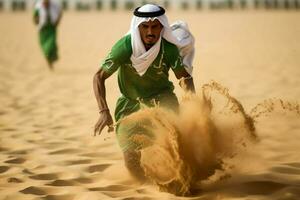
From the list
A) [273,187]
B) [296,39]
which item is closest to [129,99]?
[273,187]

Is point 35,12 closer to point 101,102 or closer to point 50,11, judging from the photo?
point 50,11

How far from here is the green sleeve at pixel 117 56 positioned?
161 inches

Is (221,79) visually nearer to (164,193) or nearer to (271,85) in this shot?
(271,85)

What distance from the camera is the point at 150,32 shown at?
159 inches

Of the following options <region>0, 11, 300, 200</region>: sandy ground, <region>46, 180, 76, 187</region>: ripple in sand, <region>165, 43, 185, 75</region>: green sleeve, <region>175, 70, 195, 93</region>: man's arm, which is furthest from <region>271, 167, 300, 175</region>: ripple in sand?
<region>46, 180, 76, 187</region>: ripple in sand

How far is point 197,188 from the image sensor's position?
385 cm

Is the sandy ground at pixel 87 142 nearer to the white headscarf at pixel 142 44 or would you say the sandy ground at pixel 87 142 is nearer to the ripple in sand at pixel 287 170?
the ripple in sand at pixel 287 170

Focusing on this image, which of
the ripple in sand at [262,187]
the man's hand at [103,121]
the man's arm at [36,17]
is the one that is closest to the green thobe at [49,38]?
the man's arm at [36,17]

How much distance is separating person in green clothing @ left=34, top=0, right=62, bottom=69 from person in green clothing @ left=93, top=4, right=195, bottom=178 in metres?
8.66

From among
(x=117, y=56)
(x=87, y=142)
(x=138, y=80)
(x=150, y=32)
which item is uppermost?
(x=150, y=32)

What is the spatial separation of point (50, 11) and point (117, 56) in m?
9.20

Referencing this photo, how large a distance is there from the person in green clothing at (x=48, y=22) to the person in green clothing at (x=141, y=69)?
28.4ft

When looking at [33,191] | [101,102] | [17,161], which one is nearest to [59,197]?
[33,191]

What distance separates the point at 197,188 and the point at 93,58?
47.2ft
